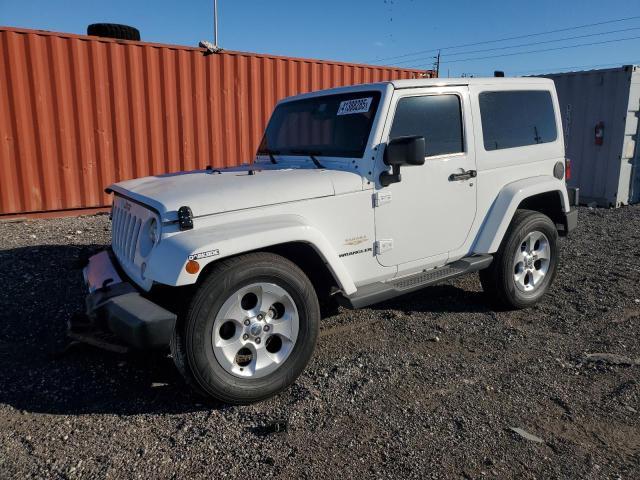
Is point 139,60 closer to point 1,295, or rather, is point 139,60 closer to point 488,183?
point 1,295

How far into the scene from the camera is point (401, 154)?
134 inches

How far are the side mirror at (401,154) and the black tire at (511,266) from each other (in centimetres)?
140

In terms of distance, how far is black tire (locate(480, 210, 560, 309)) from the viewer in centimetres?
438

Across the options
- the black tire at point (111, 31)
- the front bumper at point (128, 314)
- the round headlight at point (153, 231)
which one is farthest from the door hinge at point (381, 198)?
the black tire at point (111, 31)

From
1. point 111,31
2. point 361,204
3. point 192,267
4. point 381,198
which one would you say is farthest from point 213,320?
point 111,31

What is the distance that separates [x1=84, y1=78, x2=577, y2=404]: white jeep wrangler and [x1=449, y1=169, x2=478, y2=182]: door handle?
0.01 meters

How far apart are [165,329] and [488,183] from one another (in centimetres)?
284

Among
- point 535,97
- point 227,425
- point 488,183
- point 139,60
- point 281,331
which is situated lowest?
point 227,425

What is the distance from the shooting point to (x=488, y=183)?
4.26 m

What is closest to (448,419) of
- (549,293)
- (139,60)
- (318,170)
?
(318,170)

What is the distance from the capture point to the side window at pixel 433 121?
12.3 feet

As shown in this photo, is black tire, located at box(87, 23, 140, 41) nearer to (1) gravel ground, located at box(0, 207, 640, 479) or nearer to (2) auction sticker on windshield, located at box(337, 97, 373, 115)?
(1) gravel ground, located at box(0, 207, 640, 479)

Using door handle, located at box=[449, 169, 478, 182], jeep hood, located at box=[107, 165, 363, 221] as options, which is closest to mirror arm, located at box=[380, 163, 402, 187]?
jeep hood, located at box=[107, 165, 363, 221]

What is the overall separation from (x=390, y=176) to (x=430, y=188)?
1.49ft
